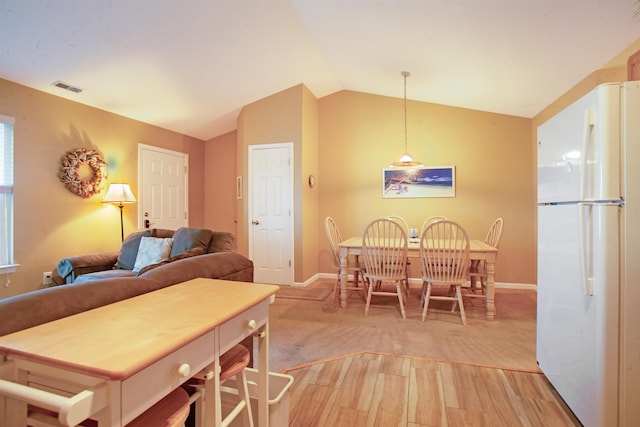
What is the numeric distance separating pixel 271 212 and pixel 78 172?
93.8 inches

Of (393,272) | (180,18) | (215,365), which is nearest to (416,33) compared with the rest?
(180,18)

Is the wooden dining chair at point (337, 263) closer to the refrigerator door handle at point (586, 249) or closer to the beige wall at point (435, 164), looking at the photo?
the beige wall at point (435, 164)

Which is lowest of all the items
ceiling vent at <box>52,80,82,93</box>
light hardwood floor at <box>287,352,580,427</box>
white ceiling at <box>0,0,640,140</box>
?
light hardwood floor at <box>287,352,580,427</box>

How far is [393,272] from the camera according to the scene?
328 centimetres

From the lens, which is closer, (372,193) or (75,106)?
(75,106)

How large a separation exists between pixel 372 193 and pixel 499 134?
1.97 m

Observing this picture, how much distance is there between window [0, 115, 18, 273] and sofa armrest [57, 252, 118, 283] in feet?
1.43

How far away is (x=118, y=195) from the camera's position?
3834mm

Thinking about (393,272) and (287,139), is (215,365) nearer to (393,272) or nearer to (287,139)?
(393,272)

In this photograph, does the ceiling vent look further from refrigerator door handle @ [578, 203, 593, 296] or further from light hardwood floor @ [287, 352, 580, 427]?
refrigerator door handle @ [578, 203, 593, 296]

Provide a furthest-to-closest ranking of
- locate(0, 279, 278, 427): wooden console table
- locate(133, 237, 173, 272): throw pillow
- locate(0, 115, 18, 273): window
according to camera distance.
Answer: locate(133, 237, 173, 272): throw pillow < locate(0, 115, 18, 273): window < locate(0, 279, 278, 427): wooden console table

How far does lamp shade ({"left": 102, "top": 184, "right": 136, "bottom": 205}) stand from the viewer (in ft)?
12.5

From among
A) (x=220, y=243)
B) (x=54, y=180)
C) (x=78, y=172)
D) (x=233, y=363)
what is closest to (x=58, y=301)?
(x=233, y=363)

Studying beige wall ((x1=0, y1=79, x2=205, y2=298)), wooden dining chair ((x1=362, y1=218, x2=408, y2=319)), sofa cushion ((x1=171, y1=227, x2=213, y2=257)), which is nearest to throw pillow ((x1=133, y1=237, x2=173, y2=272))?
sofa cushion ((x1=171, y1=227, x2=213, y2=257))
